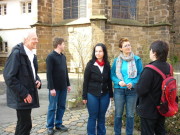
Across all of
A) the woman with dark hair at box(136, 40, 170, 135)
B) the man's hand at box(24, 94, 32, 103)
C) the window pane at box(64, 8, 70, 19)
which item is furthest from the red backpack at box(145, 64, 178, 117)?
the window pane at box(64, 8, 70, 19)

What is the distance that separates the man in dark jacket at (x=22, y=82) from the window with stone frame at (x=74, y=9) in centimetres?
1344

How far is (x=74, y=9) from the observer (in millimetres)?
17125

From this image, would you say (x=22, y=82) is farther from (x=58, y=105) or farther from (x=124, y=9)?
(x=124, y=9)

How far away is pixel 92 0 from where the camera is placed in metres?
15.0

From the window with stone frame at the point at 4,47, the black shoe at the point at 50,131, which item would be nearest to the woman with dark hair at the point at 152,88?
the black shoe at the point at 50,131

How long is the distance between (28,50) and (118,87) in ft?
5.49

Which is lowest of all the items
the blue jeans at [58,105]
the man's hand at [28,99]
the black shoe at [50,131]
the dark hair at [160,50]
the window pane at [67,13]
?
the black shoe at [50,131]

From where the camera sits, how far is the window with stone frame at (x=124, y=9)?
637 inches

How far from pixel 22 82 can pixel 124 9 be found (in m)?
14.2

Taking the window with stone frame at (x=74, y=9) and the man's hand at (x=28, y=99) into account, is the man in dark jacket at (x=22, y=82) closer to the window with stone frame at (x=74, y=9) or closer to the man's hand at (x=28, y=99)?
the man's hand at (x=28, y=99)

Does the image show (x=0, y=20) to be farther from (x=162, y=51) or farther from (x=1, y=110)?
(x=162, y=51)

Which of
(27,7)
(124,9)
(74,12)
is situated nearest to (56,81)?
(124,9)

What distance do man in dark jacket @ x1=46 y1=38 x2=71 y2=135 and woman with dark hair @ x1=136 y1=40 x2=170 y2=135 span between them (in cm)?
191

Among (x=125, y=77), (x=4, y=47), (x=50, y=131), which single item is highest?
(x=4, y=47)
